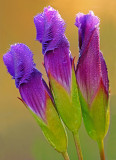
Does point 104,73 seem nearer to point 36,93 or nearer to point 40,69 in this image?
point 36,93

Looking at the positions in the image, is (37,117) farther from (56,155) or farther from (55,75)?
(56,155)

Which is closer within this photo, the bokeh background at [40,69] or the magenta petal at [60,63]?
the magenta petal at [60,63]

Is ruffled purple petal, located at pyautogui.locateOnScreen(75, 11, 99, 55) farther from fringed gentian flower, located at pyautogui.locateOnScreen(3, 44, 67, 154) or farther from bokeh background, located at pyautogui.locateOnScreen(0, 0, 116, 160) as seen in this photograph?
bokeh background, located at pyautogui.locateOnScreen(0, 0, 116, 160)

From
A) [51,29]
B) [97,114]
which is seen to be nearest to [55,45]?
[51,29]

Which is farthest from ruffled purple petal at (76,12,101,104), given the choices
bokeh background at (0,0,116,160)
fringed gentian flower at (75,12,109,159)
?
bokeh background at (0,0,116,160)

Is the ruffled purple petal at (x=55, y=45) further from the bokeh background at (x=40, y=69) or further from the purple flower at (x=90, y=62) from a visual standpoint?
the bokeh background at (x=40, y=69)

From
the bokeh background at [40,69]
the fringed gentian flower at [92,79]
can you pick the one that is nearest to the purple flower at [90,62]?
the fringed gentian flower at [92,79]

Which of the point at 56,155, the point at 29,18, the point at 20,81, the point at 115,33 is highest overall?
the point at 20,81

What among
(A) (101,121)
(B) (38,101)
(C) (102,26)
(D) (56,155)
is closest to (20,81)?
(B) (38,101)
